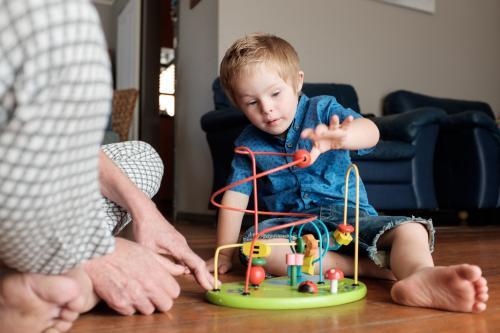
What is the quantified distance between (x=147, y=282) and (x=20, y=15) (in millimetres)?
453

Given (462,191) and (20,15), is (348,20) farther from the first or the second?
(20,15)

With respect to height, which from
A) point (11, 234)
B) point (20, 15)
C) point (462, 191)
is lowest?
point (462, 191)

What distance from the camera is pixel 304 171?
1311 millimetres

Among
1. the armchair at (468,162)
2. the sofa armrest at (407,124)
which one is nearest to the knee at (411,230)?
the sofa armrest at (407,124)

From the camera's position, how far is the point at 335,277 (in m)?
0.94

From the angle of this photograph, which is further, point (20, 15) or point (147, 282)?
point (147, 282)

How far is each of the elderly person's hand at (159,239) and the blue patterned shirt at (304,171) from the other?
1.38 feet

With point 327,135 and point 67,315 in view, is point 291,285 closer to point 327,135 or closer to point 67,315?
point 327,135

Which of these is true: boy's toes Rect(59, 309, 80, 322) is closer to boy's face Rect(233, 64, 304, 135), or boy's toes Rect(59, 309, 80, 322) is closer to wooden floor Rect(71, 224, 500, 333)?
wooden floor Rect(71, 224, 500, 333)

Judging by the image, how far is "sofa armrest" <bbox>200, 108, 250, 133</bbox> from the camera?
8.36 feet

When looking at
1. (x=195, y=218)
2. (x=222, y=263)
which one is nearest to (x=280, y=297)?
(x=222, y=263)

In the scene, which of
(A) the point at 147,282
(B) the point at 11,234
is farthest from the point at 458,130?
(B) the point at 11,234

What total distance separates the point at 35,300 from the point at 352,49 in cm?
329

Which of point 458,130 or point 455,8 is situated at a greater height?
point 455,8
